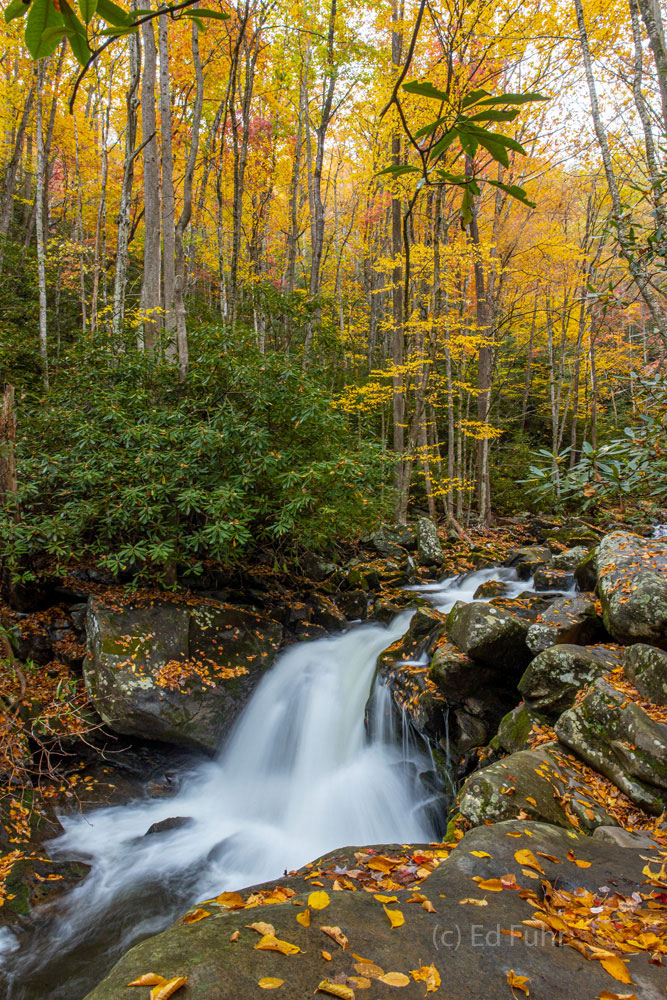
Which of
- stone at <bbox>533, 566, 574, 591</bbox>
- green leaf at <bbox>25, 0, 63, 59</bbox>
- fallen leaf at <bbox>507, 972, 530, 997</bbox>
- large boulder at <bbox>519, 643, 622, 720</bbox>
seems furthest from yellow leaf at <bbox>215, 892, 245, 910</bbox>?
Answer: stone at <bbox>533, 566, 574, 591</bbox>

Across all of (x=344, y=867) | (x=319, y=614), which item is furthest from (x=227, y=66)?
(x=344, y=867)

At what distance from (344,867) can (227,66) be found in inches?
680

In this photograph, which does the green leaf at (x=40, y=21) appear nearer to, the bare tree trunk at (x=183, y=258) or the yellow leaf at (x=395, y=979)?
the yellow leaf at (x=395, y=979)

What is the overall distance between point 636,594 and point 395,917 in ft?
12.2

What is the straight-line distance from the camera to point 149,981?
1.38m

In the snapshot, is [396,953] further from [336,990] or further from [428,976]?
[336,990]

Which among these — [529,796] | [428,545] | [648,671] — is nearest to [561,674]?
[648,671]

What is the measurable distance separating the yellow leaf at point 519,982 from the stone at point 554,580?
21.9 feet

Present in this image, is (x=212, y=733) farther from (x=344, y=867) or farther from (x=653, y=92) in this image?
(x=653, y=92)

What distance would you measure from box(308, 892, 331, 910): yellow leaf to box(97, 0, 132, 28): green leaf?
2.58 meters

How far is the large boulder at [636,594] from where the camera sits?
14.2 feet

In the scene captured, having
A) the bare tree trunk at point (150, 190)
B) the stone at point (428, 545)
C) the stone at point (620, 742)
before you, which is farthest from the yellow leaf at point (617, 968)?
the stone at point (428, 545)

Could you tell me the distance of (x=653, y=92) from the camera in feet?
23.8

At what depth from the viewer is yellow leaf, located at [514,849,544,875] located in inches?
91.0
